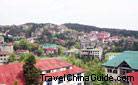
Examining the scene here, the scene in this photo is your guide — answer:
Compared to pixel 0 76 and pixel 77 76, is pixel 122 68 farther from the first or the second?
pixel 0 76

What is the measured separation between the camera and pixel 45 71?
42.4 meters

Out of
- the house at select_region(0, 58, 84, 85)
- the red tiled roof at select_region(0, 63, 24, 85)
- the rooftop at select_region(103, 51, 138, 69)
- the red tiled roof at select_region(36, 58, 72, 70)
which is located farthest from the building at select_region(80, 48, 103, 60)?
the red tiled roof at select_region(0, 63, 24, 85)

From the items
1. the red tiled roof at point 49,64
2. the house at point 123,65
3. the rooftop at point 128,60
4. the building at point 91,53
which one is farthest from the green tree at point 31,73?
the building at point 91,53

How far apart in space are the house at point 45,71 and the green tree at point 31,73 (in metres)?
0.86

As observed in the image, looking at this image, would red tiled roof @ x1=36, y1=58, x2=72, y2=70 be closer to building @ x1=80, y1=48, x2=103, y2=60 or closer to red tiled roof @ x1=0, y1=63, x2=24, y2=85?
red tiled roof @ x1=0, y1=63, x2=24, y2=85

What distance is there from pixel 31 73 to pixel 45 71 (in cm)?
471

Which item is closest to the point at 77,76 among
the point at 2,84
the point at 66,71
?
the point at 66,71

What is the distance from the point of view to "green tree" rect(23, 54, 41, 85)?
123 ft

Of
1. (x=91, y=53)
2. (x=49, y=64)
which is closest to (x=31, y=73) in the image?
(x=49, y=64)

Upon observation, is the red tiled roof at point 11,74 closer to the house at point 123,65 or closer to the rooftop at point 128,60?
the house at point 123,65

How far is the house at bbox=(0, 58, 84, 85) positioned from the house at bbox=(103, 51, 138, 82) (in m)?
9.20

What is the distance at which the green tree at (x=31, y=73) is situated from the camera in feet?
123

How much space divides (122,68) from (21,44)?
99035 mm

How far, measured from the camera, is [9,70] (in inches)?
1548
